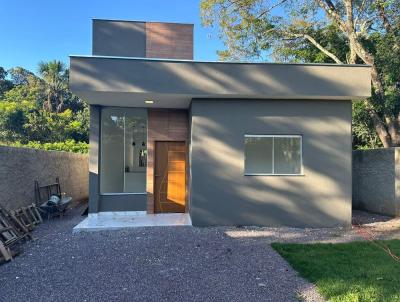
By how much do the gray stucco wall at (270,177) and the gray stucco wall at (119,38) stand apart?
473cm

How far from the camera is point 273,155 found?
29.9 feet

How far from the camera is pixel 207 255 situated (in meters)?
6.26

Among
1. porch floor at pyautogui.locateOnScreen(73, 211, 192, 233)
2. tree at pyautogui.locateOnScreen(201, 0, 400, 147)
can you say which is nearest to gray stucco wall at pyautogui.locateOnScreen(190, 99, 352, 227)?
porch floor at pyautogui.locateOnScreen(73, 211, 192, 233)

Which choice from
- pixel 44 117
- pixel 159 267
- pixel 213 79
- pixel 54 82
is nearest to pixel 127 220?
pixel 159 267

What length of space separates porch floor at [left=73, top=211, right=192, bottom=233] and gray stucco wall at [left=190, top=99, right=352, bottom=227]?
34.7 inches

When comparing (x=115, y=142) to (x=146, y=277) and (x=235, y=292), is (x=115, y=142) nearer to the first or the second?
(x=146, y=277)

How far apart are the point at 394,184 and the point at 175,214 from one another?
697 centimetres

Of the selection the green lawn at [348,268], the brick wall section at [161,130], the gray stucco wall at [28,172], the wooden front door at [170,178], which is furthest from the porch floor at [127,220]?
the green lawn at [348,268]

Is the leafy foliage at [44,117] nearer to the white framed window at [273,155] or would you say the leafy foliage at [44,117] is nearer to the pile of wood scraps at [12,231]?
the pile of wood scraps at [12,231]

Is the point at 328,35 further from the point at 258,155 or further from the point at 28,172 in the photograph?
the point at 28,172

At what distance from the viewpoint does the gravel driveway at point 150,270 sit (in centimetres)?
450

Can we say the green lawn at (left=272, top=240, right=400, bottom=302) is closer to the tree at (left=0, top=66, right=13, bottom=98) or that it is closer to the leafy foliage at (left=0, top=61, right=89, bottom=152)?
the leafy foliage at (left=0, top=61, right=89, bottom=152)

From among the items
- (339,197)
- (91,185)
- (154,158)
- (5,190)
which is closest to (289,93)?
(339,197)

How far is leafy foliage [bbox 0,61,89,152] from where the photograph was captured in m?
26.1
